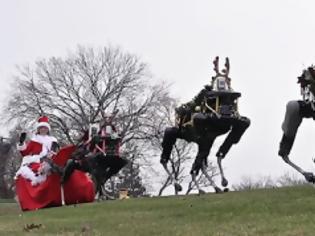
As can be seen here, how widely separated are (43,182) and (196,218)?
867cm

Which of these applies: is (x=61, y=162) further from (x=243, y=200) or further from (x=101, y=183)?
(x=243, y=200)

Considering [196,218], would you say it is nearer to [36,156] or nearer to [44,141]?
[36,156]

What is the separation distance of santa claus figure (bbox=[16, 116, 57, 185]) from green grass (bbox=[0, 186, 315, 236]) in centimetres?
409

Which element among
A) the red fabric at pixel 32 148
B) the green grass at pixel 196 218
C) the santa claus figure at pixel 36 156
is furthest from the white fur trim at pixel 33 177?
the green grass at pixel 196 218

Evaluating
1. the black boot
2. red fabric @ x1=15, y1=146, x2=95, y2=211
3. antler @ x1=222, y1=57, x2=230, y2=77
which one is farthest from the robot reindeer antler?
red fabric @ x1=15, y1=146, x2=95, y2=211

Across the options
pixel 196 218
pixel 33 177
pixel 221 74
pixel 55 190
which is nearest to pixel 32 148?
pixel 33 177

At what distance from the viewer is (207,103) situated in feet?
51.0

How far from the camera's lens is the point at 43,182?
18500 millimetres

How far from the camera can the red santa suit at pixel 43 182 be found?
18.4 meters

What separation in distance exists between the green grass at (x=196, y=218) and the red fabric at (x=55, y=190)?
397 centimetres

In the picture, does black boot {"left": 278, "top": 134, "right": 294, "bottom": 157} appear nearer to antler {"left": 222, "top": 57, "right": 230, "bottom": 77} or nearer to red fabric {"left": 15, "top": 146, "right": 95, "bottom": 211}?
antler {"left": 222, "top": 57, "right": 230, "bottom": 77}

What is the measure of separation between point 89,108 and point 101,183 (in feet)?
93.8

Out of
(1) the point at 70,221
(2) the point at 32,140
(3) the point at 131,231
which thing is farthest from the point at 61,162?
(3) the point at 131,231

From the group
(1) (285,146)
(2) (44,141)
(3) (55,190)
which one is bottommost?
(3) (55,190)
